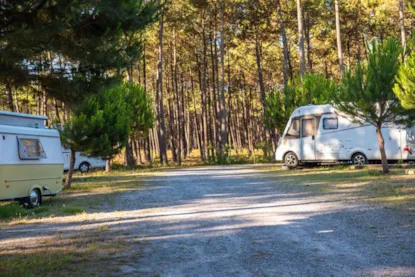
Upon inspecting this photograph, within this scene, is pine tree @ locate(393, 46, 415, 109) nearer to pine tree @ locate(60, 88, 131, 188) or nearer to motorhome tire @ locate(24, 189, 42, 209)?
pine tree @ locate(60, 88, 131, 188)

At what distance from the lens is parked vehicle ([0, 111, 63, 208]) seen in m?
12.2

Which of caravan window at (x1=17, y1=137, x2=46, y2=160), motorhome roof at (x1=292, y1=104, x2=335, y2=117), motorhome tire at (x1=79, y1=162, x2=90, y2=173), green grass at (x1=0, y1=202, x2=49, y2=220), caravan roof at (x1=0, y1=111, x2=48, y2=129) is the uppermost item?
motorhome roof at (x1=292, y1=104, x2=335, y2=117)

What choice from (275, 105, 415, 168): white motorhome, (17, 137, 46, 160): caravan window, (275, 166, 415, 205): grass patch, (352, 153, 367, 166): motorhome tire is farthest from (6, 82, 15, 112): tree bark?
(352, 153, 367, 166): motorhome tire

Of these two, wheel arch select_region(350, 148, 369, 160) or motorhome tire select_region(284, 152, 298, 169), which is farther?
motorhome tire select_region(284, 152, 298, 169)

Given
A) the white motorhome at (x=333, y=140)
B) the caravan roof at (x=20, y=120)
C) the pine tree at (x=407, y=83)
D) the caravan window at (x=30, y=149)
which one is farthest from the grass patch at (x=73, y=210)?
the white motorhome at (x=333, y=140)

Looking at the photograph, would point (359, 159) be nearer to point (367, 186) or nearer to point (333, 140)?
point (333, 140)

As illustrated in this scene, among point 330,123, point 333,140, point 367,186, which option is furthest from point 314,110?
point 367,186

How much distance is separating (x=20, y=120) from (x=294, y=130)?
1398 cm

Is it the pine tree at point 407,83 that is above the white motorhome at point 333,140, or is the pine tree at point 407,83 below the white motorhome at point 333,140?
above

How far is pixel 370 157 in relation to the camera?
2205cm

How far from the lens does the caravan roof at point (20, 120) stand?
42.8 ft

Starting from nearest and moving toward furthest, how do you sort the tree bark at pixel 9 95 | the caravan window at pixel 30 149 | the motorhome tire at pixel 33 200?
1. the tree bark at pixel 9 95
2. the caravan window at pixel 30 149
3. the motorhome tire at pixel 33 200

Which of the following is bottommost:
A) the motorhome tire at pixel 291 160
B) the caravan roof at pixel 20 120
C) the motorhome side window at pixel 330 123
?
the motorhome tire at pixel 291 160

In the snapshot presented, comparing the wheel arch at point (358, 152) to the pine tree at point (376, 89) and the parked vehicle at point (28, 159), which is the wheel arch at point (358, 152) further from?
the parked vehicle at point (28, 159)
